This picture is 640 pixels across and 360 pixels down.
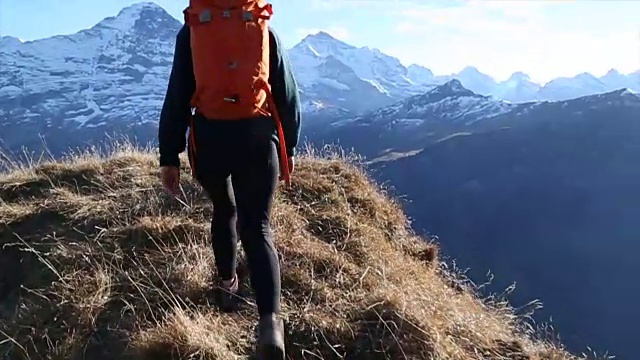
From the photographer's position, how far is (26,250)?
6.16m

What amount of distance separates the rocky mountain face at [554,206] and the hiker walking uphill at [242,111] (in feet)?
298

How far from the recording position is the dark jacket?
4.56m

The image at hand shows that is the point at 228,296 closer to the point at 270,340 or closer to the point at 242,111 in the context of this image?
the point at 270,340

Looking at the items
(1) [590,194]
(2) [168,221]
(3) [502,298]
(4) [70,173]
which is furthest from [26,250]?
(1) [590,194]

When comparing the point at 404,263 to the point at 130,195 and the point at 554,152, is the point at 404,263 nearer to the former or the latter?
the point at 130,195

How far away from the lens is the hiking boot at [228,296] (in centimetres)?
528

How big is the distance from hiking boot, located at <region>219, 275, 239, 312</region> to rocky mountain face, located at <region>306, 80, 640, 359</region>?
89840mm

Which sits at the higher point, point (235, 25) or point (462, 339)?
point (235, 25)

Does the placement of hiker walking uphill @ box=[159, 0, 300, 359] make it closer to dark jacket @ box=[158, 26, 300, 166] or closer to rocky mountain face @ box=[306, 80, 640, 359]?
dark jacket @ box=[158, 26, 300, 166]

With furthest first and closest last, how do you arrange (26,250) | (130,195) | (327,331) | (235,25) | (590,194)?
(590,194)
(130,195)
(26,250)
(327,331)
(235,25)

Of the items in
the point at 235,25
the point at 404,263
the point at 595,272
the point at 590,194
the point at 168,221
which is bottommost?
the point at 595,272

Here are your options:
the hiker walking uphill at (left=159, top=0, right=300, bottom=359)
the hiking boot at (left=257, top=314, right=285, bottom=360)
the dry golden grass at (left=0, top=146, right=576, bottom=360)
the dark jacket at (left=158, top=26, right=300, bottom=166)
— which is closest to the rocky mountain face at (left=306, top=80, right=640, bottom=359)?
the dry golden grass at (left=0, top=146, right=576, bottom=360)

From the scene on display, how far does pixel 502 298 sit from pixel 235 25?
5.40 metres

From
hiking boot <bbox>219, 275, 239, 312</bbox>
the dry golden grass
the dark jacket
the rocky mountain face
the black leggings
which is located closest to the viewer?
the black leggings
